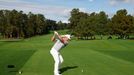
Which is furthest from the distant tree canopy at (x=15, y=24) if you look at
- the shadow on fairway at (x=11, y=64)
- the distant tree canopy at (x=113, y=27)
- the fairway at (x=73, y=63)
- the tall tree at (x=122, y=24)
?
the shadow on fairway at (x=11, y=64)

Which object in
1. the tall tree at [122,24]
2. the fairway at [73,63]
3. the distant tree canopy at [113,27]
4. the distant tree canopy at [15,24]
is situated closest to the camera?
the fairway at [73,63]

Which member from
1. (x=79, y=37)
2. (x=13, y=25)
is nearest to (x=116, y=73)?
(x=79, y=37)

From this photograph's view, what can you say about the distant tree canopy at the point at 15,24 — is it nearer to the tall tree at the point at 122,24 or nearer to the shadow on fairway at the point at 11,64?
the tall tree at the point at 122,24

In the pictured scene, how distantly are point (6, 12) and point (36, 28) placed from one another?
107 feet

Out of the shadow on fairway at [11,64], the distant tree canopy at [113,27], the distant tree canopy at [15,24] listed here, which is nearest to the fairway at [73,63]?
the shadow on fairway at [11,64]

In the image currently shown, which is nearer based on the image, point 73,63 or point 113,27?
point 73,63

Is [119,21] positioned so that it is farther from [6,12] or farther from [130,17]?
[6,12]

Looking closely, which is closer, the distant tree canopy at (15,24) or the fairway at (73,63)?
the fairway at (73,63)

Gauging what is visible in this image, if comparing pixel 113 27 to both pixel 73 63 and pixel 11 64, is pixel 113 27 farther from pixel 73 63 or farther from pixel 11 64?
pixel 11 64

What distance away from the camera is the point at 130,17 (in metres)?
118

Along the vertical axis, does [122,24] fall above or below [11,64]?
above

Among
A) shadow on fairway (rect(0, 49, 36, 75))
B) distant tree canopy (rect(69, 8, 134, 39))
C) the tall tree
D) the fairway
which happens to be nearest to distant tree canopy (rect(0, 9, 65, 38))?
distant tree canopy (rect(69, 8, 134, 39))

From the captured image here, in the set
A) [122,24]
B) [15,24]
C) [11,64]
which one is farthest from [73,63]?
[15,24]

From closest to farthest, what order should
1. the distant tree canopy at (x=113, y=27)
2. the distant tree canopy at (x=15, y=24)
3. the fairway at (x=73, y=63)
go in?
the fairway at (x=73, y=63) < the distant tree canopy at (x=113, y=27) < the distant tree canopy at (x=15, y=24)
